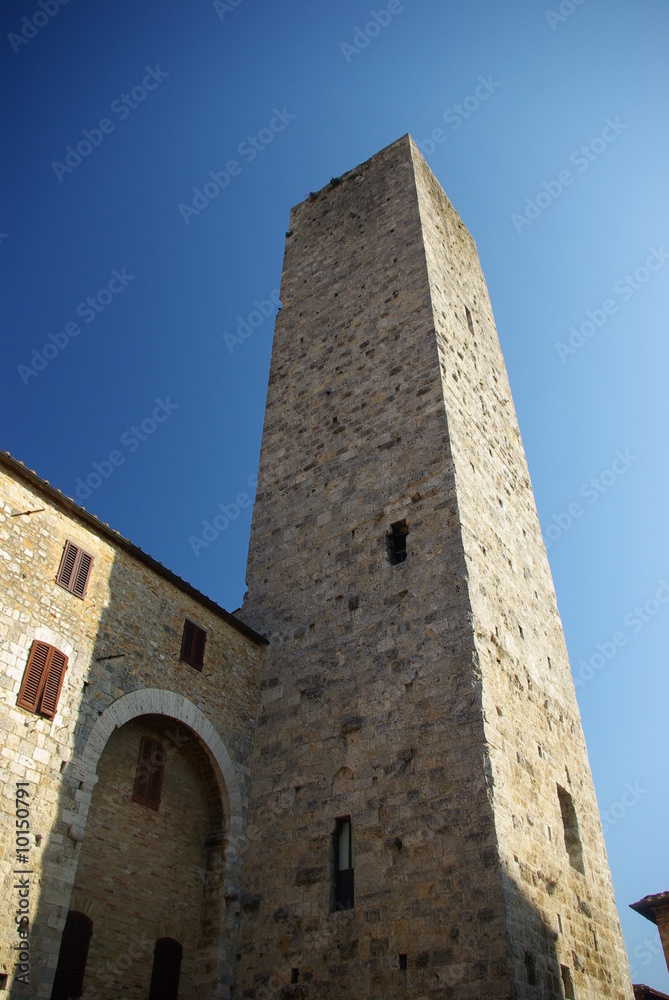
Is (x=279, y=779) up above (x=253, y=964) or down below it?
above

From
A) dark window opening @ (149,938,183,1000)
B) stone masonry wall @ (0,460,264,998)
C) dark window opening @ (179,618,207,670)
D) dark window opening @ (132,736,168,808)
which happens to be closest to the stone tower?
stone masonry wall @ (0,460,264,998)

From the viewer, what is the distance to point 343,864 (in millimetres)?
9375

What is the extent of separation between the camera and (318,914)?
29.8 ft

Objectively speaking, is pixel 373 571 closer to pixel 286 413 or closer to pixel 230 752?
pixel 230 752

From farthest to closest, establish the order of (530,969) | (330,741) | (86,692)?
(330,741), (86,692), (530,969)

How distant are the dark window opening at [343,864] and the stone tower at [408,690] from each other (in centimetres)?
2

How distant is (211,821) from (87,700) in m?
2.74

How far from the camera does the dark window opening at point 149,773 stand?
962 centimetres

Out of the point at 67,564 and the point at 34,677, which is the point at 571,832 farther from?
the point at 67,564

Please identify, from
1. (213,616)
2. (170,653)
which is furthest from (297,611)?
(170,653)

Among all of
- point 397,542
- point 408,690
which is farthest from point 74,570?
point 397,542

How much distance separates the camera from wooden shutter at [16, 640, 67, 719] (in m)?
8.20

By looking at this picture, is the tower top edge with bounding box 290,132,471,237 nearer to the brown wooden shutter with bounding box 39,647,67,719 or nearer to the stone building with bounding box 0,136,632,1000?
the stone building with bounding box 0,136,632,1000

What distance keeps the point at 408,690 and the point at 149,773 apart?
3387mm
